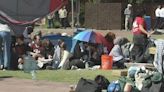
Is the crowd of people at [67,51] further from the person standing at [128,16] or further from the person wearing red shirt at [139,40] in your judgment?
the person standing at [128,16]

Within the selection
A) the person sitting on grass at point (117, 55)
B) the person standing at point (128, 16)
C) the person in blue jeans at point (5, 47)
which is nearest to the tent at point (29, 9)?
the person in blue jeans at point (5, 47)

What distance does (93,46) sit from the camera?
18.0 metres

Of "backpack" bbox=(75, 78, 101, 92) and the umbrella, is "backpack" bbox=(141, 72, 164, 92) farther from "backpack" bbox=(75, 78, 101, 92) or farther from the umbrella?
the umbrella

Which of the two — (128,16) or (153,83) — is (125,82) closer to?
(153,83)

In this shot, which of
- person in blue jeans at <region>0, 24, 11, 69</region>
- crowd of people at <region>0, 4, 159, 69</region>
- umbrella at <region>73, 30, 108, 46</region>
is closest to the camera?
person in blue jeans at <region>0, 24, 11, 69</region>

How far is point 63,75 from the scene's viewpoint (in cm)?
1554

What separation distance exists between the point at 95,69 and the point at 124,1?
2971 cm

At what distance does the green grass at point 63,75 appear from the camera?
1478 centimetres

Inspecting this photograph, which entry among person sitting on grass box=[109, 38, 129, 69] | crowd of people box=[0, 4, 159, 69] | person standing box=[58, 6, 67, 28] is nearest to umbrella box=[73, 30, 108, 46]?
crowd of people box=[0, 4, 159, 69]

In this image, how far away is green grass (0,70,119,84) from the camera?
1478 centimetres

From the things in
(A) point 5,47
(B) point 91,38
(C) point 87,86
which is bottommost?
(C) point 87,86

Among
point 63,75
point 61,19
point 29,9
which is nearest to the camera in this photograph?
point 63,75

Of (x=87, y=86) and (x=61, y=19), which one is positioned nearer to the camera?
(x=87, y=86)

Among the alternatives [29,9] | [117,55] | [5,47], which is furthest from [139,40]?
[29,9]
